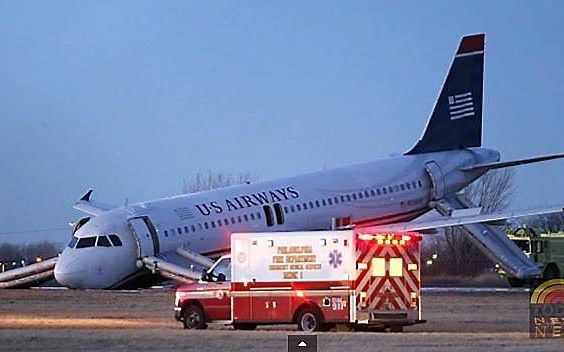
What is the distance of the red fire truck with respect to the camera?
2853cm

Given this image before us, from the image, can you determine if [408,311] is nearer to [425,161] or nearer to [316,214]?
[316,214]

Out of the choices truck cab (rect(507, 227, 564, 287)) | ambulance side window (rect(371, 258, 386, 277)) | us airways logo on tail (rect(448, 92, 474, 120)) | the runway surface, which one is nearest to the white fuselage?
the runway surface

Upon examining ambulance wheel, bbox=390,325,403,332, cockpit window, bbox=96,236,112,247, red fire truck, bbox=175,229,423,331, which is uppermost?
cockpit window, bbox=96,236,112,247

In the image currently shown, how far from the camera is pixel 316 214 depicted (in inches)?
1965

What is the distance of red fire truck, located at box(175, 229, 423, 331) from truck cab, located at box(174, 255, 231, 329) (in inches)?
1.4

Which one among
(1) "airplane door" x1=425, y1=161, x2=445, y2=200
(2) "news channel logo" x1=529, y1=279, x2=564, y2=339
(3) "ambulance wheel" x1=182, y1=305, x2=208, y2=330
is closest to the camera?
(2) "news channel logo" x1=529, y1=279, x2=564, y2=339

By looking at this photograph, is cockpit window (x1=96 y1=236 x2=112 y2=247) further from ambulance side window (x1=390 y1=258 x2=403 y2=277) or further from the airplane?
ambulance side window (x1=390 y1=258 x2=403 y2=277)

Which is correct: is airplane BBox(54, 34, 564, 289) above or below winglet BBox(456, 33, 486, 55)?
below

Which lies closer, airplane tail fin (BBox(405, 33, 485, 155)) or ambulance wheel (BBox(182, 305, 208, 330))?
ambulance wheel (BBox(182, 305, 208, 330))

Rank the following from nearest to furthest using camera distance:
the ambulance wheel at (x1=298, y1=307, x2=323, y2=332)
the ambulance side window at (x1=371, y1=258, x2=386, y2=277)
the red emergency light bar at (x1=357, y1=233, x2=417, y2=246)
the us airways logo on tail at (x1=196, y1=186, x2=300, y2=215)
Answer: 1. the ambulance wheel at (x1=298, y1=307, x2=323, y2=332)
2. the ambulance side window at (x1=371, y1=258, x2=386, y2=277)
3. the red emergency light bar at (x1=357, y1=233, x2=417, y2=246)
4. the us airways logo on tail at (x1=196, y1=186, x2=300, y2=215)

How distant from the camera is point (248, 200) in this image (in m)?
47.9

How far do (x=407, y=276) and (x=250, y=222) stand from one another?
18693mm

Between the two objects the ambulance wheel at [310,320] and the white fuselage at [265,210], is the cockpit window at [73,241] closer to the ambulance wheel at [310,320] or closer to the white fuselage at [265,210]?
the white fuselage at [265,210]

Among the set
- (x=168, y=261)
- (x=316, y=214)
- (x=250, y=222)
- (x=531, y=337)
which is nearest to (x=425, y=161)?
(x=316, y=214)
